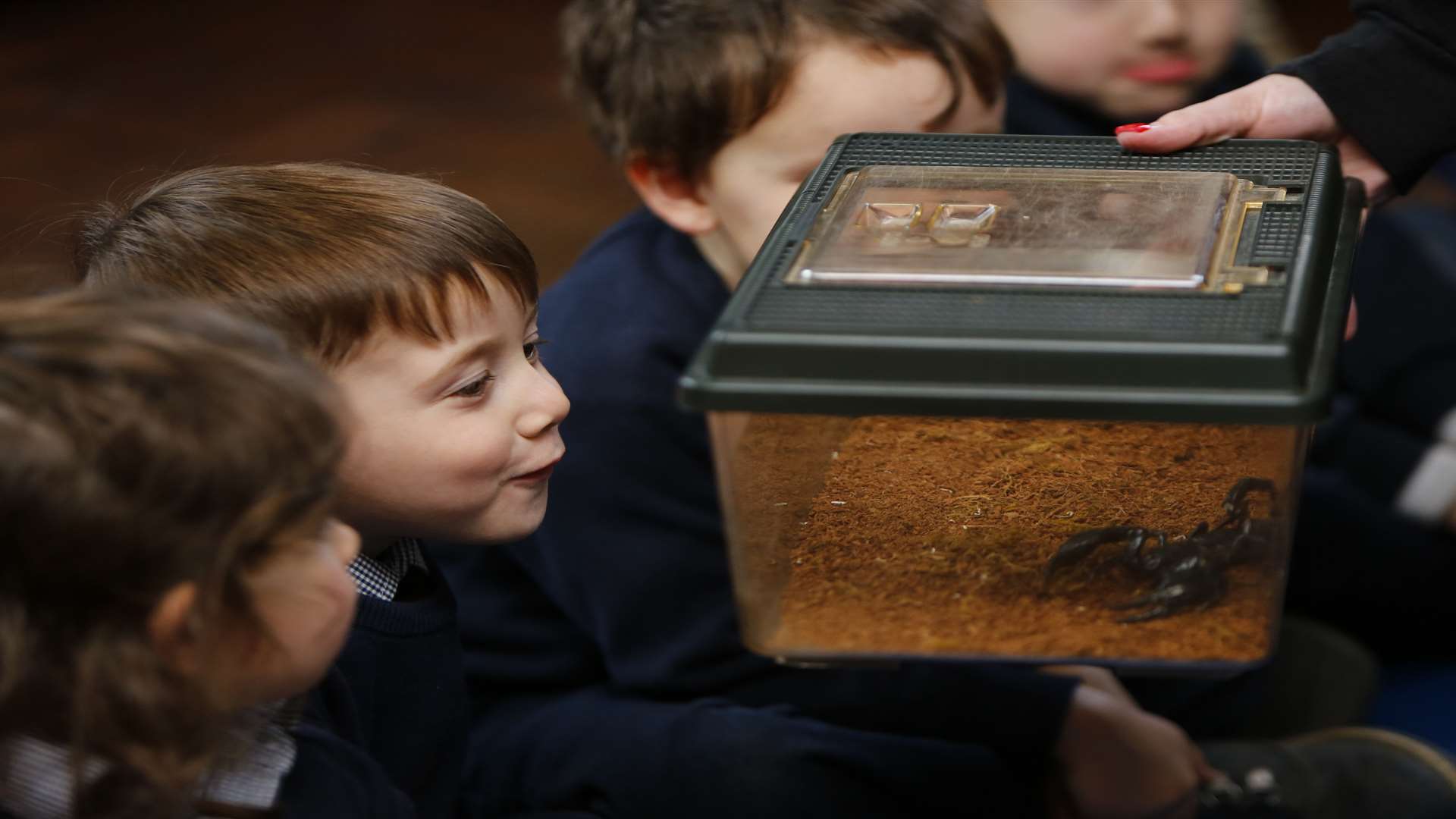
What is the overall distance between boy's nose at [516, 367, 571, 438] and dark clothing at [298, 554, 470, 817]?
0.51 feet

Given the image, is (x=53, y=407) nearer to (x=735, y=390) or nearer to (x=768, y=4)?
(x=735, y=390)

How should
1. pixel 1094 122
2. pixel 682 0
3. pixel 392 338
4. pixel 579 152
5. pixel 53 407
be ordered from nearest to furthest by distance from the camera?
pixel 53 407 → pixel 392 338 → pixel 682 0 → pixel 1094 122 → pixel 579 152

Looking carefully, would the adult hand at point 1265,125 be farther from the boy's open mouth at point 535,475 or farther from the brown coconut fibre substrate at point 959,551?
the boy's open mouth at point 535,475

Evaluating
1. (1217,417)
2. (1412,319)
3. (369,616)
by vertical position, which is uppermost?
(1217,417)

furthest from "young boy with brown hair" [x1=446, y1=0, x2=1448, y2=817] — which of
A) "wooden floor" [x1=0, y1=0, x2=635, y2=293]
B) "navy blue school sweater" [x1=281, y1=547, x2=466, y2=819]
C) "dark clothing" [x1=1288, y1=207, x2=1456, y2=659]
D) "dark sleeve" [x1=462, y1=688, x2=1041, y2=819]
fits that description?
"wooden floor" [x1=0, y1=0, x2=635, y2=293]

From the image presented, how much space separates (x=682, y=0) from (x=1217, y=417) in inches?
31.9

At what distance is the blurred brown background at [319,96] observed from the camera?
3102 mm

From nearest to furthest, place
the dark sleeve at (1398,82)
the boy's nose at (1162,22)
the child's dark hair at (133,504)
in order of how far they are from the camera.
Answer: the child's dark hair at (133,504)
the dark sleeve at (1398,82)
the boy's nose at (1162,22)

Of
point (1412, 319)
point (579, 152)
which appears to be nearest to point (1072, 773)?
point (1412, 319)

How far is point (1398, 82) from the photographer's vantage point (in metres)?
1.23

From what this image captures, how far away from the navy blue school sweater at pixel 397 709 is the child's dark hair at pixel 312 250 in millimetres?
194

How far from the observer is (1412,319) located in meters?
1.85

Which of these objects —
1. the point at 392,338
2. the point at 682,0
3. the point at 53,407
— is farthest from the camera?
the point at 682,0

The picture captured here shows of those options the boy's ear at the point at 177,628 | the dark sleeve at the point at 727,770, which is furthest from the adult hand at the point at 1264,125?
the boy's ear at the point at 177,628
